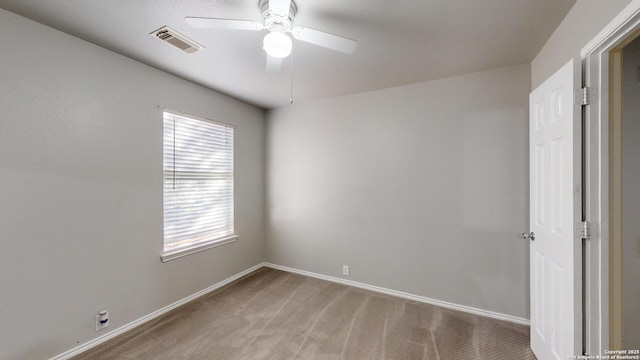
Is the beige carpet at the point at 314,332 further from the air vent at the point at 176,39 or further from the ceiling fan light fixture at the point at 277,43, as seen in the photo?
the air vent at the point at 176,39

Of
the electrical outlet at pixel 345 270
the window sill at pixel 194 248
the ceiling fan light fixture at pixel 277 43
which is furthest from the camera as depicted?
the electrical outlet at pixel 345 270

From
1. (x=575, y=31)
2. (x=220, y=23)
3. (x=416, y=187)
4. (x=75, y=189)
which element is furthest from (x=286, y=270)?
(x=575, y=31)

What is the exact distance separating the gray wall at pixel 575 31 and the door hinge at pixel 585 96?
283 mm

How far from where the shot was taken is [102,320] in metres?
2.06

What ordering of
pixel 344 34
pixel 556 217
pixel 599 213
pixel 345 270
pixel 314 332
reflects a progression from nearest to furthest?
pixel 599 213, pixel 556 217, pixel 344 34, pixel 314 332, pixel 345 270

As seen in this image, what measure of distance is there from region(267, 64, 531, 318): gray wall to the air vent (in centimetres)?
167

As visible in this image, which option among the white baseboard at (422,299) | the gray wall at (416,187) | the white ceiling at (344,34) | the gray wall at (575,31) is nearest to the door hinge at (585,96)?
the gray wall at (575,31)

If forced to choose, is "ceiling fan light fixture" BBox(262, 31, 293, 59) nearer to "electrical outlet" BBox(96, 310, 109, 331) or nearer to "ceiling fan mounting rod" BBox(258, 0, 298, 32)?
"ceiling fan mounting rod" BBox(258, 0, 298, 32)

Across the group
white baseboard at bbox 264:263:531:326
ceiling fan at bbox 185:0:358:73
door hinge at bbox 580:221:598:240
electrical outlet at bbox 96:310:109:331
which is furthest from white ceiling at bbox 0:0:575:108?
white baseboard at bbox 264:263:531:326

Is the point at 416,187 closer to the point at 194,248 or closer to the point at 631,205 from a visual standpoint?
the point at 631,205

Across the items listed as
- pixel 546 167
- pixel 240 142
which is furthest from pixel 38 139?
pixel 546 167

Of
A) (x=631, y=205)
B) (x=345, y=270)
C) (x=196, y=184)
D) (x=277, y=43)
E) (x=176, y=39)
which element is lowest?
(x=345, y=270)

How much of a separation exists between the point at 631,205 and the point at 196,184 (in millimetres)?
3716

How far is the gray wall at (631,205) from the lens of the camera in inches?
63.7
